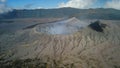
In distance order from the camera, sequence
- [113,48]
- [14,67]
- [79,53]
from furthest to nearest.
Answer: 1. [113,48]
2. [79,53]
3. [14,67]

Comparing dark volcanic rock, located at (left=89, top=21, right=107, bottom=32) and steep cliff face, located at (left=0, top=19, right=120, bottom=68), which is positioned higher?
dark volcanic rock, located at (left=89, top=21, right=107, bottom=32)

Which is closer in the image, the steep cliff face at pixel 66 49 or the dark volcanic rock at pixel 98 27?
the steep cliff face at pixel 66 49

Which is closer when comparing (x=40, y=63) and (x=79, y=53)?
Answer: (x=40, y=63)

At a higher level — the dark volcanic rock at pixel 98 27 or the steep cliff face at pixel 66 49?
the dark volcanic rock at pixel 98 27

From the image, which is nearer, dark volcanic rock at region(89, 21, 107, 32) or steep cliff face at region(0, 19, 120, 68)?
steep cliff face at region(0, 19, 120, 68)

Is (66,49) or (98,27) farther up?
(98,27)

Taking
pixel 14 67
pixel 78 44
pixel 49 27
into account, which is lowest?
pixel 14 67

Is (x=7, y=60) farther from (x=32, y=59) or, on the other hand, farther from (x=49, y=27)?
(x=49, y=27)

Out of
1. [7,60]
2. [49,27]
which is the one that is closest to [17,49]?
[7,60]
